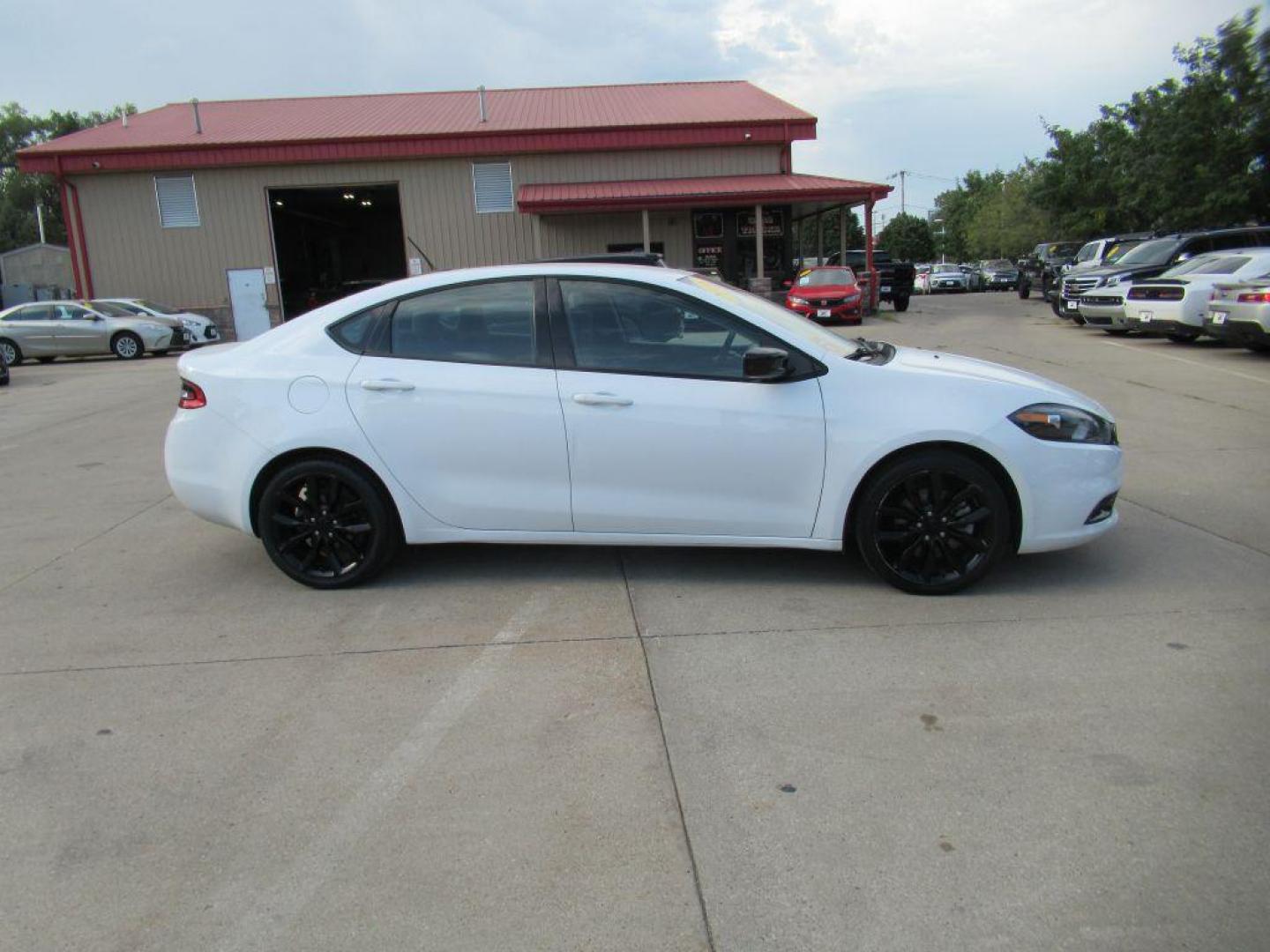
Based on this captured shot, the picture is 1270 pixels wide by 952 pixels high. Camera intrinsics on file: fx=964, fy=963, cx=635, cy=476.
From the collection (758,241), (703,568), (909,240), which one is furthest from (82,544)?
(909,240)

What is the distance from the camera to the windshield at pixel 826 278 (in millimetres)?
23125

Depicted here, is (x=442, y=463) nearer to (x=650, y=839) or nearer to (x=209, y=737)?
(x=209, y=737)

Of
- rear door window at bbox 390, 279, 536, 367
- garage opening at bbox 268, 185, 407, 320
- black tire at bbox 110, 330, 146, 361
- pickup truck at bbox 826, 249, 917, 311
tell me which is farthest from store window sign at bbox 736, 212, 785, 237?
rear door window at bbox 390, 279, 536, 367

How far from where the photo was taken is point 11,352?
893 inches

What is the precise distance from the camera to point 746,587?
488cm

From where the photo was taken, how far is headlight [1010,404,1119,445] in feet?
15.0

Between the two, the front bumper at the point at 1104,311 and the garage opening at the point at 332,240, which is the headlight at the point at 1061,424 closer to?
the front bumper at the point at 1104,311

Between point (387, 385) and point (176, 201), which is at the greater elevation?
point (176, 201)

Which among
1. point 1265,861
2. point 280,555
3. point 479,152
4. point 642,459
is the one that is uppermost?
point 479,152

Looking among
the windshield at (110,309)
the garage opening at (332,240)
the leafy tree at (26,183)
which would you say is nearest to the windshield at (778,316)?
the garage opening at (332,240)

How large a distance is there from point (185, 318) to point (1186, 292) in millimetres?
21977

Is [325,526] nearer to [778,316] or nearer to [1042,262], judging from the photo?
[778,316]

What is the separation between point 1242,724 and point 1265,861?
2.78ft

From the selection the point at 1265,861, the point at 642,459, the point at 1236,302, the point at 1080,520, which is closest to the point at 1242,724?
the point at 1265,861
